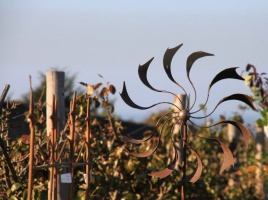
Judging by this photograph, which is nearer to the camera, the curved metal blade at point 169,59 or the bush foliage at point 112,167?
the curved metal blade at point 169,59

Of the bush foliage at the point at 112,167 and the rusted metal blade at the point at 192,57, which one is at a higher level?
the rusted metal blade at the point at 192,57

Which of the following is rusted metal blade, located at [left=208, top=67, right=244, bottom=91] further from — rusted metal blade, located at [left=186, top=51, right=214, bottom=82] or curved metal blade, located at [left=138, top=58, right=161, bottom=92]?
curved metal blade, located at [left=138, top=58, right=161, bottom=92]

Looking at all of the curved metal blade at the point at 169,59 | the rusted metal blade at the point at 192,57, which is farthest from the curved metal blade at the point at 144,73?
the rusted metal blade at the point at 192,57

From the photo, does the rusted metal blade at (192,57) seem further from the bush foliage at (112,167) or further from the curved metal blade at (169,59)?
the bush foliage at (112,167)

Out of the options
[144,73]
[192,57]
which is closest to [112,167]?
[144,73]

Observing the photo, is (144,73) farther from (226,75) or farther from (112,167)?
(112,167)

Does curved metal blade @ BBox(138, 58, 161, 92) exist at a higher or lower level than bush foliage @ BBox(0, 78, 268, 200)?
higher

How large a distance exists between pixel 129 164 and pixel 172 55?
185 centimetres

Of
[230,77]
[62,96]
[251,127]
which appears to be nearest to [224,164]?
[230,77]

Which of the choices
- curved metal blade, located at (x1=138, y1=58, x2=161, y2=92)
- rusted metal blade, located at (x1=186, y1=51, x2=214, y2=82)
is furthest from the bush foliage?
rusted metal blade, located at (x1=186, y1=51, x2=214, y2=82)

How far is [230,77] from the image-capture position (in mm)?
4410

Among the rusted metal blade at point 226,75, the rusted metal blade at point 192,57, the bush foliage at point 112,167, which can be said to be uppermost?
the rusted metal blade at point 192,57

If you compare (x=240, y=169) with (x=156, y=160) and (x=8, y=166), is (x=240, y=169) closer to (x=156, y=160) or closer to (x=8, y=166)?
(x=156, y=160)

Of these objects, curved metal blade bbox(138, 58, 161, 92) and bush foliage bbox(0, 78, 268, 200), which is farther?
bush foliage bbox(0, 78, 268, 200)
